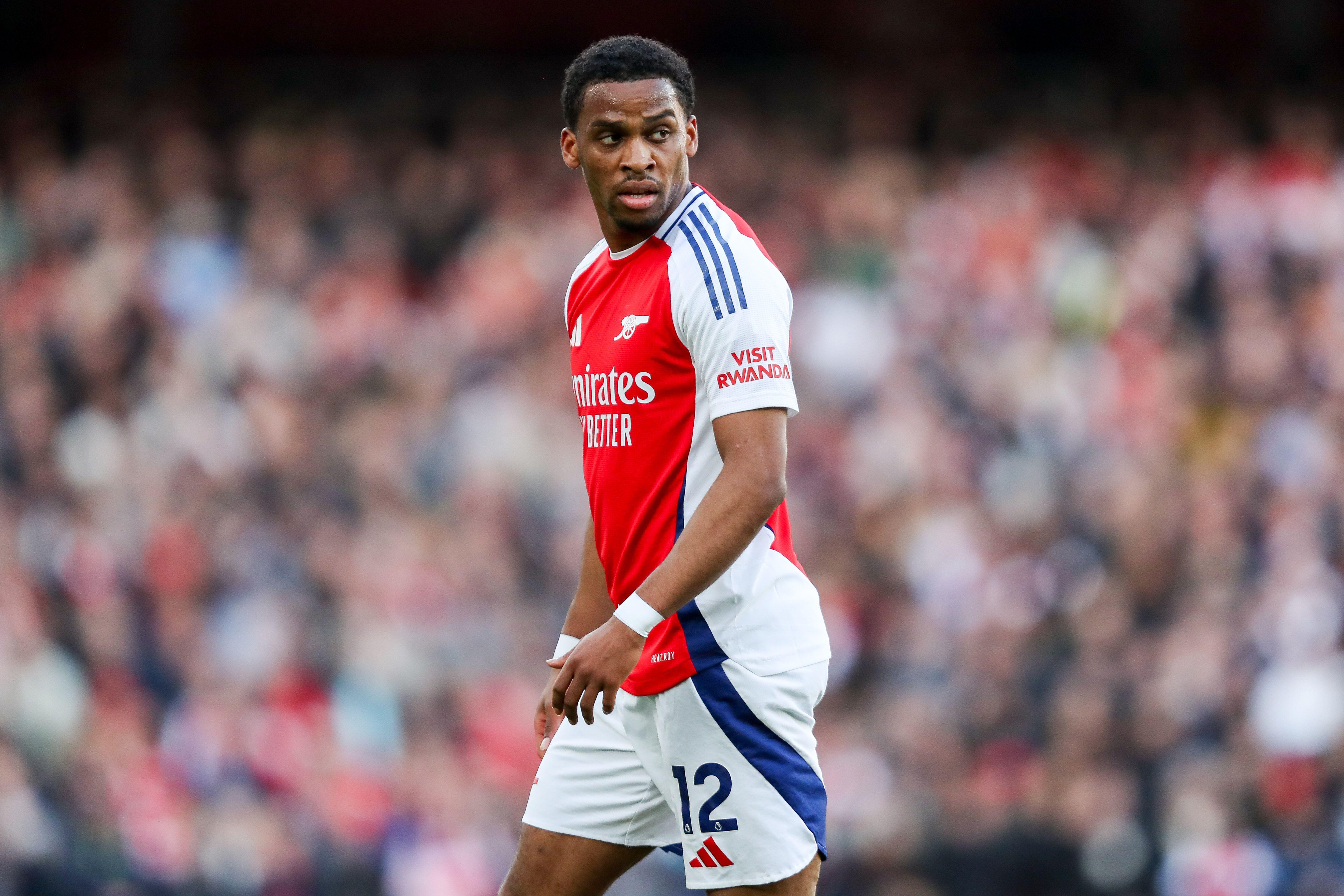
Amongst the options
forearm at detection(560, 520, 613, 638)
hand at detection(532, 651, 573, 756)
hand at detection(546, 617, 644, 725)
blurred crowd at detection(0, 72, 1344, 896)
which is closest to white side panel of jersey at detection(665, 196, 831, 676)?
hand at detection(546, 617, 644, 725)

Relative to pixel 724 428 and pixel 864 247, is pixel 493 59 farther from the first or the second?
pixel 724 428

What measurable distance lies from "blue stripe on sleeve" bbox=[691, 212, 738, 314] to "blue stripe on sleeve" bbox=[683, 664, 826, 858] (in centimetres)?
78

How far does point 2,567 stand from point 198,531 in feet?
3.71

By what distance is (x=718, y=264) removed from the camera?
3436 mm

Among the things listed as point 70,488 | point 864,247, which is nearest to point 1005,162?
point 864,247

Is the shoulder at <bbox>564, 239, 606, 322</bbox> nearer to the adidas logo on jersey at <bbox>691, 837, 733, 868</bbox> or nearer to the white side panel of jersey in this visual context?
the white side panel of jersey

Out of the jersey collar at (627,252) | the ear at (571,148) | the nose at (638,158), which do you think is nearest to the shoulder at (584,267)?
the jersey collar at (627,252)

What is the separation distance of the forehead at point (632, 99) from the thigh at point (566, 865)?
1.64 meters

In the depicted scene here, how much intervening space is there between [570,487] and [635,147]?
269 inches

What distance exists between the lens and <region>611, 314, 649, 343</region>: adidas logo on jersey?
355 centimetres

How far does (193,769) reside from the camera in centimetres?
885

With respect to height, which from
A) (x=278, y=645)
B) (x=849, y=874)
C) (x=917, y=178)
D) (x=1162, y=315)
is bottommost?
(x=849, y=874)

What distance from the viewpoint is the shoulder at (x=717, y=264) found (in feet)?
11.2

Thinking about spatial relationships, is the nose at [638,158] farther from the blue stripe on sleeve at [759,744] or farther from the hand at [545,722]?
the hand at [545,722]
